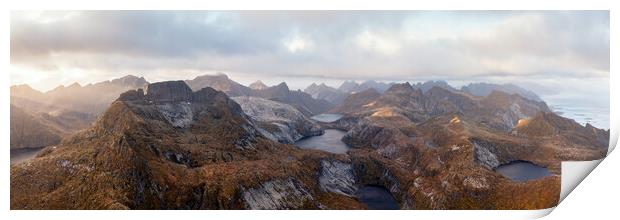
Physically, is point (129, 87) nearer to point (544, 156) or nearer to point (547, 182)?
point (547, 182)

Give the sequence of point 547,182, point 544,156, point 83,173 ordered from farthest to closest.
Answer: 1. point 544,156
2. point 547,182
3. point 83,173

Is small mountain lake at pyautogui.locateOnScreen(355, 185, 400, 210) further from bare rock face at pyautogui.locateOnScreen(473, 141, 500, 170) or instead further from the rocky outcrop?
bare rock face at pyautogui.locateOnScreen(473, 141, 500, 170)

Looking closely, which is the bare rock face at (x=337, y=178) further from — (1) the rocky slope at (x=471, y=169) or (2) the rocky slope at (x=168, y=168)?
(1) the rocky slope at (x=471, y=169)

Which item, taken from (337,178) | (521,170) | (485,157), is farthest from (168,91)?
(521,170)

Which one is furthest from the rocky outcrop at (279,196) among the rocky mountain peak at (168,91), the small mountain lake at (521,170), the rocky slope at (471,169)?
the small mountain lake at (521,170)
